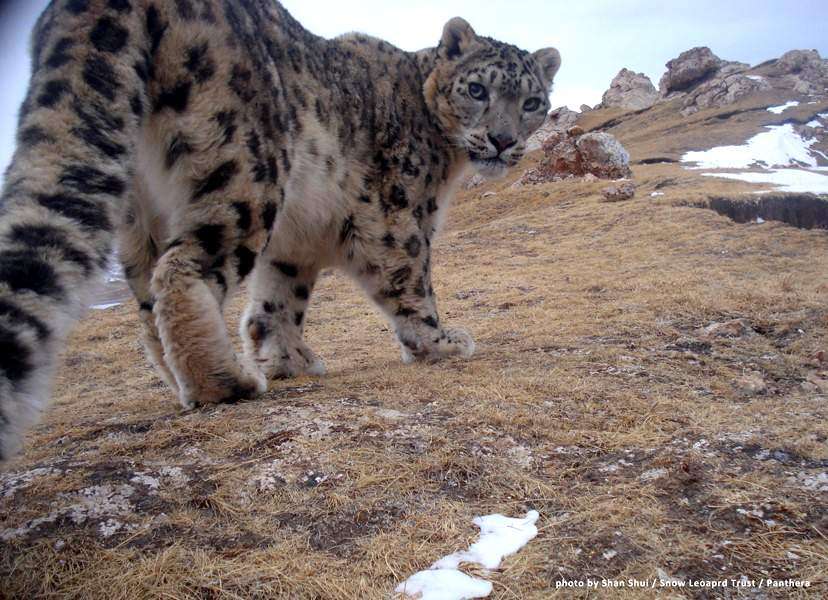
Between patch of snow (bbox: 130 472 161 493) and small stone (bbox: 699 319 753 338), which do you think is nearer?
patch of snow (bbox: 130 472 161 493)

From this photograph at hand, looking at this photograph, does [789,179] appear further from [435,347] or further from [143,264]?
[143,264]

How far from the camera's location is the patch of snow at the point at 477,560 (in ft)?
6.56

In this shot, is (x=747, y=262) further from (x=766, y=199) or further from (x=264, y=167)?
(x=264, y=167)

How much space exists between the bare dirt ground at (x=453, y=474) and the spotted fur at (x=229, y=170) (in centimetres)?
61

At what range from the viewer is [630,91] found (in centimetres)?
7956

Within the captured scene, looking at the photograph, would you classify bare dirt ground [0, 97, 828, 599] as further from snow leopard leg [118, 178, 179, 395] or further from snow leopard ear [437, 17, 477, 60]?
snow leopard ear [437, 17, 477, 60]

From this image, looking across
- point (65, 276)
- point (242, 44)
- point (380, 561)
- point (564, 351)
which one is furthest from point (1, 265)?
point (564, 351)

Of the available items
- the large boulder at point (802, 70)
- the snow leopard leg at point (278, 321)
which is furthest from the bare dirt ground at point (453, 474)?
the large boulder at point (802, 70)

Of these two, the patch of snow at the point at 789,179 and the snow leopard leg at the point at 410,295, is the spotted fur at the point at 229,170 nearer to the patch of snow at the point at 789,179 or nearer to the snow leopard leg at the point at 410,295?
the snow leopard leg at the point at 410,295

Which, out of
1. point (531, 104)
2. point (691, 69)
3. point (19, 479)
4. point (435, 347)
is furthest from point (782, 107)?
point (19, 479)

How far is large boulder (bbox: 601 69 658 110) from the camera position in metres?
77.4

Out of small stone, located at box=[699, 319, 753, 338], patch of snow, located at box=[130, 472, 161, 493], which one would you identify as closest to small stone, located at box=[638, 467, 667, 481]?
patch of snow, located at box=[130, 472, 161, 493]

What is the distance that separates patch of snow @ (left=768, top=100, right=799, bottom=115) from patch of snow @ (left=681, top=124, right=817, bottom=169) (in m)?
8.79

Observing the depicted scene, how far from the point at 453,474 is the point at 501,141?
11.8 ft
